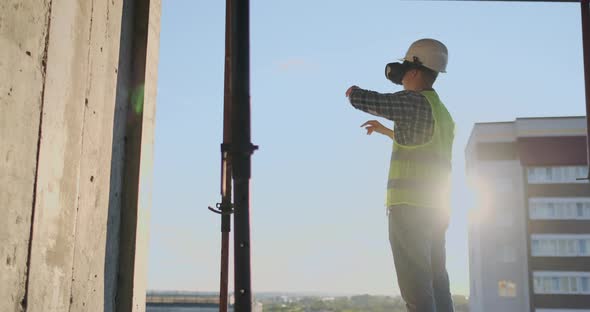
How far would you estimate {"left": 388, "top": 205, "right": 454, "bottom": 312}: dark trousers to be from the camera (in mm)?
2861

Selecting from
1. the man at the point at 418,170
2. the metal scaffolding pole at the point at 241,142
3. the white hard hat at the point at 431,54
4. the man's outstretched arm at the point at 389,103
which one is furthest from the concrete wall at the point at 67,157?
the white hard hat at the point at 431,54

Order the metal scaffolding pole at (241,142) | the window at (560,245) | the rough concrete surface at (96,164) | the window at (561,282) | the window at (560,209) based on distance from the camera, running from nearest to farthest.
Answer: the rough concrete surface at (96,164)
the metal scaffolding pole at (241,142)
the window at (561,282)
the window at (560,245)
the window at (560,209)

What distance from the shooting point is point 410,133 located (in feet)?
10.1

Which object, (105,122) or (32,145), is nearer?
(32,145)

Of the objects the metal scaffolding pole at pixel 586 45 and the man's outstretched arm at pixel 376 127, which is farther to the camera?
the metal scaffolding pole at pixel 586 45

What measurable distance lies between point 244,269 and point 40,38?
3.75 feet

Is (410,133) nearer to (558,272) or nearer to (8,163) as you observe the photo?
(8,163)

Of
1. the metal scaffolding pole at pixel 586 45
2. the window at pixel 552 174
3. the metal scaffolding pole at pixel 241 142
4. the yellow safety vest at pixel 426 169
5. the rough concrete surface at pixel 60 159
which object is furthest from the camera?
the window at pixel 552 174

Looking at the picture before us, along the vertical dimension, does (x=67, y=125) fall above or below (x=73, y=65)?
below

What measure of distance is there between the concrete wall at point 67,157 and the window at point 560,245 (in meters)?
47.3

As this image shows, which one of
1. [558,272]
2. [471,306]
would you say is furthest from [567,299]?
[471,306]

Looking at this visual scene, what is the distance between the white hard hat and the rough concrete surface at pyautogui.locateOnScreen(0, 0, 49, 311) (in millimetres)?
1681

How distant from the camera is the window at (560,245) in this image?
4706 centimetres

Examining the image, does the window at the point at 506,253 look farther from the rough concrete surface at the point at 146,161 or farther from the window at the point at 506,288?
the rough concrete surface at the point at 146,161
